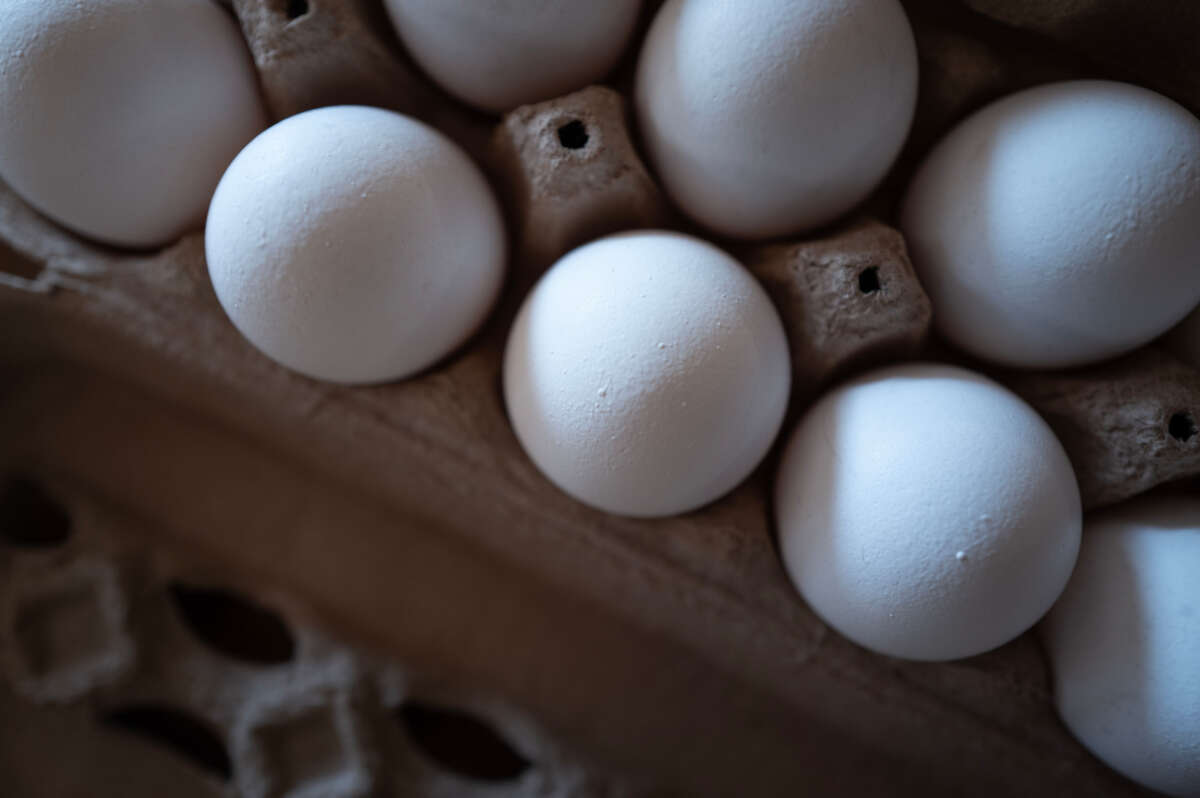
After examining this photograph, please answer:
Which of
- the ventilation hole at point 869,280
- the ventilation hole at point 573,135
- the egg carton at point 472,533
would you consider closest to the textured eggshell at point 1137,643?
the egg carton at point 472,533

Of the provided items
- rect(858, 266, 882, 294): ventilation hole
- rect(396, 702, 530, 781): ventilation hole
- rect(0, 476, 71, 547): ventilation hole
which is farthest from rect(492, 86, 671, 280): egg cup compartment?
rect(0, 476, 71, 547): ventilation hole

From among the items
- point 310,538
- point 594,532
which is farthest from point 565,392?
point 310,538

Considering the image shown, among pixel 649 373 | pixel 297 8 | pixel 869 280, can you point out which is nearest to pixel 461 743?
pixel 649 373

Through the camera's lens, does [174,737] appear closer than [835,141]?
No

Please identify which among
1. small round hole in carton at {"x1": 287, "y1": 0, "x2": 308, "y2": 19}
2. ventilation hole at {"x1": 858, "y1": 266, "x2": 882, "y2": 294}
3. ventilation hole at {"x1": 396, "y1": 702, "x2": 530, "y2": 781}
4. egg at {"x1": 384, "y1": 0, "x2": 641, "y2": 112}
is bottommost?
ventilation hole at {"x1": 396, "y1": 702, "x2": 530, "y2": 781}

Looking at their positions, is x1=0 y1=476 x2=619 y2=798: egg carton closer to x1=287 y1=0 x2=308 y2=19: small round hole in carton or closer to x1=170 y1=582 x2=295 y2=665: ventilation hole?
x1=170 y1=582 x2=295 y2=665: ventilation hole

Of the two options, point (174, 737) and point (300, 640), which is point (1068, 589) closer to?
point (300, 640)
